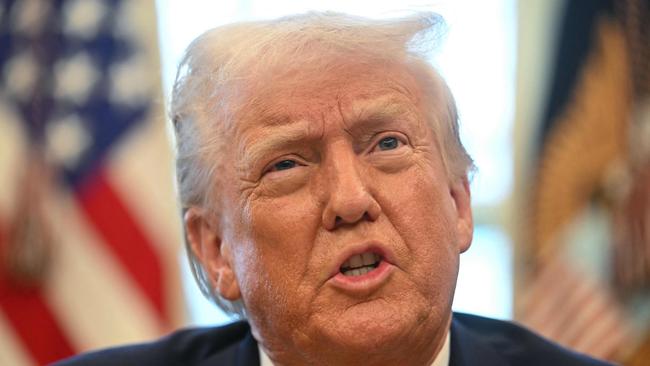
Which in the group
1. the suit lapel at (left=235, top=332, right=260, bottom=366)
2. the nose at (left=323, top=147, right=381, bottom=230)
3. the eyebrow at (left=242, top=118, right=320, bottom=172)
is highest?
the eyebrow at (left=242, top=118, right=320, bottom=172)

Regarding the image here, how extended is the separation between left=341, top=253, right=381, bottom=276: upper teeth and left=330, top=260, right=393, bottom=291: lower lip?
0.02 meters

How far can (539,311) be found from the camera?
336 cm

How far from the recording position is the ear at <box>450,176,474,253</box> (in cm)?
190

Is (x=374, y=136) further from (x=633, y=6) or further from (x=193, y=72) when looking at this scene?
(x=633, y=6)

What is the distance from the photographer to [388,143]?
178 centimetres

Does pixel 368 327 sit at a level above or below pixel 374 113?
below

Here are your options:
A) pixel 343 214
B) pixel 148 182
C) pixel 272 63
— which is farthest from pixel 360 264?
pixel 148 182

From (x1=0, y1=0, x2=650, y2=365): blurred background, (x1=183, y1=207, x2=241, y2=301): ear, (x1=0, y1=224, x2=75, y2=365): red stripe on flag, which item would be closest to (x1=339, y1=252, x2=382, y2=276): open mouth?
(x1=183, y1=207, x2=241, y2=301): ear

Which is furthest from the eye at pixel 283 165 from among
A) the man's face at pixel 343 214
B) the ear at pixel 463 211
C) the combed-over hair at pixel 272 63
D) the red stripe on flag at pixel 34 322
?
the red stripe on flag at pixel 34 322

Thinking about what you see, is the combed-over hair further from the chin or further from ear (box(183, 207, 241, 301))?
the chin

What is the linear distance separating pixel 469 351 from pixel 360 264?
1.66ft

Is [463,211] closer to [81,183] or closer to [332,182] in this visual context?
[332,182]

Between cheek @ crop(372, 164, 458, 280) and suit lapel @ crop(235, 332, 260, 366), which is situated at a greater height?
cheek @ crop(372, 164, 458, 280)

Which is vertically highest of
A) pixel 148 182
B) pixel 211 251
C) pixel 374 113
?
pixel 374 113
